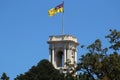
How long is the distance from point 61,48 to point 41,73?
108 ft

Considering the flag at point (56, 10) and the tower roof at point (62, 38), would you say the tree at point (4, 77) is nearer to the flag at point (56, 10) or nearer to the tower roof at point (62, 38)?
the flag at point (56, 10)

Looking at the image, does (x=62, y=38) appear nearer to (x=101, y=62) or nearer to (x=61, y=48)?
(x=61, y=48)


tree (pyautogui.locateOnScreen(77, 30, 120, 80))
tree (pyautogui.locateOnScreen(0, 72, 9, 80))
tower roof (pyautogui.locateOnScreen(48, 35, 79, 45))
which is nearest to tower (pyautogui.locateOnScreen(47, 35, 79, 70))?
tower roof (pyautogui.locateOnScreen(48, 35, 79, 45))

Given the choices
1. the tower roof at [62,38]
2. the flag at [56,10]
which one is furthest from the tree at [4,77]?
the tower roof at [62,38]

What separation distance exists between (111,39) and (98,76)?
4.30 meters

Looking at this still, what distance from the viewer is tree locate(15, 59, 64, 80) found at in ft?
450

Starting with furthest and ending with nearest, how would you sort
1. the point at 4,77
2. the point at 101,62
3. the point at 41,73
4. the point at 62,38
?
the point at 62,38 < the point at 41,73 < the point at 4,77 < the point at 101,62

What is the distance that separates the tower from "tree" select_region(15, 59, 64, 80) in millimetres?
26158

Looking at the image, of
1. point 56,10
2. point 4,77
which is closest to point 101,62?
point 4,77

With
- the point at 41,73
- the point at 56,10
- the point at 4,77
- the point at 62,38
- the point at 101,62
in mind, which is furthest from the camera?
the point at 62,38

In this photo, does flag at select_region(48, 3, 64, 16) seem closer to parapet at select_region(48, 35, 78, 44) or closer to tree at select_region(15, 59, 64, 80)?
parapet at select_region(48, 35, 78, 44)

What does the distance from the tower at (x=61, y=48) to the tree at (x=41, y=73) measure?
26158 millimetres

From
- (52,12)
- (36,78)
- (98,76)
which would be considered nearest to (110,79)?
(98,76)

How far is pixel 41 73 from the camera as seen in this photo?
460 feet
